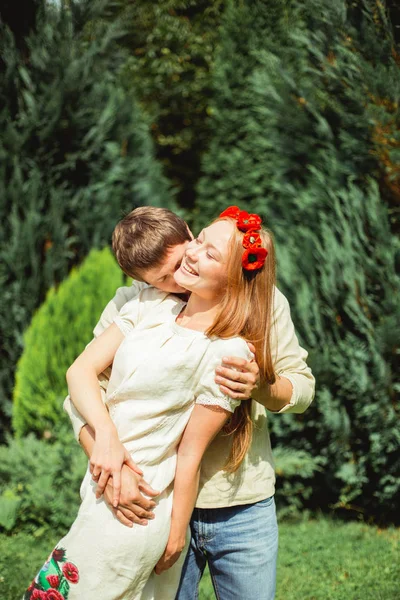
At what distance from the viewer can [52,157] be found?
5188 mm

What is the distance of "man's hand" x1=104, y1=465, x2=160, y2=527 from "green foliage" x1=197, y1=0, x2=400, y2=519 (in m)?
2.71

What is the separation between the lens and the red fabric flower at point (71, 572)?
185cm

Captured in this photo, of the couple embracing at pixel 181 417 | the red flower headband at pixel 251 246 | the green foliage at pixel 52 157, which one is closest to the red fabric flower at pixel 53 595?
the couple embracing at pixel 181 417

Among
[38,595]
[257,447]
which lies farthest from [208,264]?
[38,595]

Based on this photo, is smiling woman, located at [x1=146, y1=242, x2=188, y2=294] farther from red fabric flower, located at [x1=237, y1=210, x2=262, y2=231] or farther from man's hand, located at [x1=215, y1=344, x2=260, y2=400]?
man's hand, located at [x1=215, y1=344, x2=260, y2=400]

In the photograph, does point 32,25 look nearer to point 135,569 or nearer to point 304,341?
point 304,341

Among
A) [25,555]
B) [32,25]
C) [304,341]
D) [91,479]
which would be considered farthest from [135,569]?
[32,25]

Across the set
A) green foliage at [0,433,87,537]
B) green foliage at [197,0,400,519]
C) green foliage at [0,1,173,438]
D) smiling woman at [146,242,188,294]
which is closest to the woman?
smiling woman at [146,242,188,294]

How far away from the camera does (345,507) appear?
4727mm

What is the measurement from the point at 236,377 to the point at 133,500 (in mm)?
451

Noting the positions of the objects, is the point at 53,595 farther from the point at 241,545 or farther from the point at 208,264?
the point at 208,264

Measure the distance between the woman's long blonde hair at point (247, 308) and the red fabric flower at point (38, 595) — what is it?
2.23ft

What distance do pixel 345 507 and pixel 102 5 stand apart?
4454 mm

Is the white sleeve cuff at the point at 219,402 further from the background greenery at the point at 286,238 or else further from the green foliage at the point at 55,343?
the green foliage at the point at 55,343
